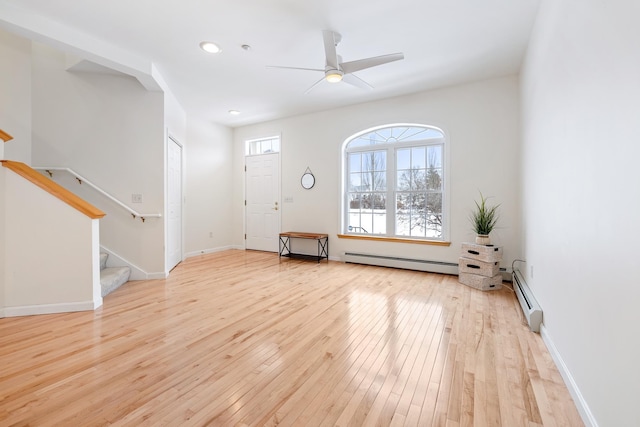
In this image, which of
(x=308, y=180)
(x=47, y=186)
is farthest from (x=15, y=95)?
(x=308, y=180)

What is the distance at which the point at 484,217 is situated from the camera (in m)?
3.70

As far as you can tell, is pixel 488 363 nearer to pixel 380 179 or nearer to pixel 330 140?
pixel 380 179

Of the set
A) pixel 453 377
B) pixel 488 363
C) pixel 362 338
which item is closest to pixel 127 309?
pixel 362 338

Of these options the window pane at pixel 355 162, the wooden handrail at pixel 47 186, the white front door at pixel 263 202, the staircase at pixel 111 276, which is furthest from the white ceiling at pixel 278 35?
the staircase at pixel 111 276

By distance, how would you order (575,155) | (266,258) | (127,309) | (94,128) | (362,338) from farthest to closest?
(266,258), (94,128), (127,309), (362,338), (575,155)

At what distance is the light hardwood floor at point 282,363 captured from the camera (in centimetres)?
141

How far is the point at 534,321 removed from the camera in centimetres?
234

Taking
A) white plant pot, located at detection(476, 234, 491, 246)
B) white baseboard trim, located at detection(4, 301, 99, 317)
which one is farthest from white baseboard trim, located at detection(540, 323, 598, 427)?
white baseboard trim, located at detection(4, 301, 99, 317)

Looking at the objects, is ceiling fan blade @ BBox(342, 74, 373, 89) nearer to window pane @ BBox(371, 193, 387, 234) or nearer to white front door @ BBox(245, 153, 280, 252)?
window pane @ BBox(371, 193, 387, 234)

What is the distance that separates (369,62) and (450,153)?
213 centimetres

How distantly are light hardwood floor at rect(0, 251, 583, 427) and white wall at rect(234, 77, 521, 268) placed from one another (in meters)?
1.41

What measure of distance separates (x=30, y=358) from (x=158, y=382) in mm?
1069

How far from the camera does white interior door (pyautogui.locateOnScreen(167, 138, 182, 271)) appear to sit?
442 centimetres

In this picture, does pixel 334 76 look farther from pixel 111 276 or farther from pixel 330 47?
pixel 111 276
